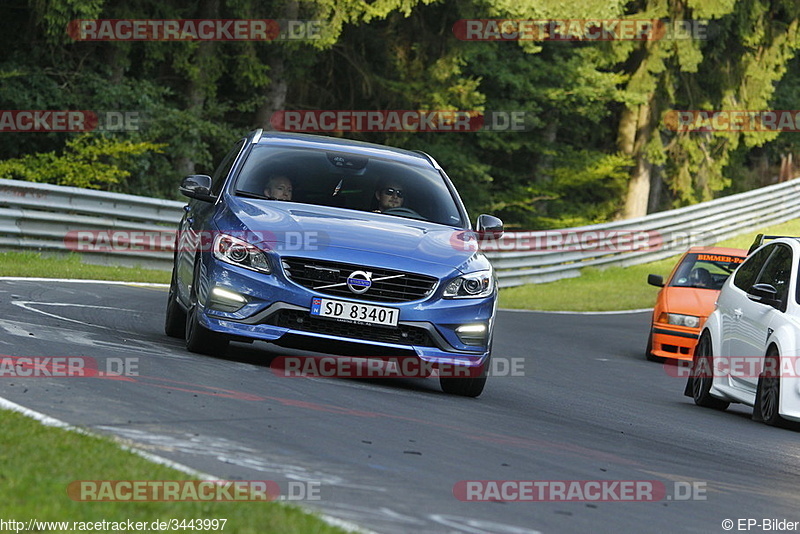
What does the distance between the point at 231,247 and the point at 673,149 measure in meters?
40.8

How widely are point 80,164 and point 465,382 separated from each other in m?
18.4

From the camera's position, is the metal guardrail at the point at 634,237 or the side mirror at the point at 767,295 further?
the metal guardrail at the point at 634,237

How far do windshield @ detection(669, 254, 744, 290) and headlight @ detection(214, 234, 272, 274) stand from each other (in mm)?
9913

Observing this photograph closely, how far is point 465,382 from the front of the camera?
10773mm

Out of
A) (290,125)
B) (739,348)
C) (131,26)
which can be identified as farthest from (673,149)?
(739,348)

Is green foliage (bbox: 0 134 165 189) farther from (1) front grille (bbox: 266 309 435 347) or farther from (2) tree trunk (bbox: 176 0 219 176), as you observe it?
(1) front grille (bbox: 266 309 435 347)

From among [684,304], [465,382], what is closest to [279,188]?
[465,382]

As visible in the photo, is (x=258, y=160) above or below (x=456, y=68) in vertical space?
below

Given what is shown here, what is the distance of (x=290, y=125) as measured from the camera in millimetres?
36219

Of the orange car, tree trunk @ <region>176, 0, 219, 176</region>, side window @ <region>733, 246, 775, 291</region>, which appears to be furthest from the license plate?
tree trunk @ <region>176, 0, 219, 176</region>

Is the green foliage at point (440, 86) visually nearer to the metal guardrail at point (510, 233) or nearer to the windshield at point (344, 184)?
the metal guardrail at point (510, 233)

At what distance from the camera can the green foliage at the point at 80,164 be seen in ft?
89.1

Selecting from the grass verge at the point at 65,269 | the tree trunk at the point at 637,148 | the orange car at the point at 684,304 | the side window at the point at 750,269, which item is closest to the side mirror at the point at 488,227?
the side window at the point at 750,269

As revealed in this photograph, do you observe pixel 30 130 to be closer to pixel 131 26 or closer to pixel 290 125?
pixel 131 26
